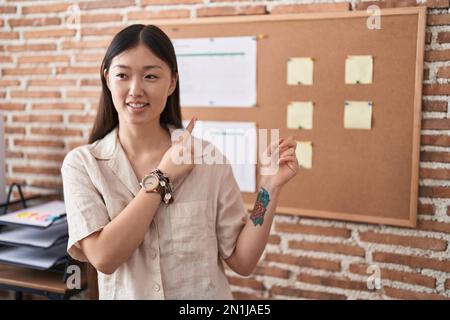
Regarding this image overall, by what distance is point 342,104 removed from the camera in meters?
1.95

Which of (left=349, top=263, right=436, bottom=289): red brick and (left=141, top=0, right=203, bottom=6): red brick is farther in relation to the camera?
(left=141, top=0, right=203, bottom=6): red brick

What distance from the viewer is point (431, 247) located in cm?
185

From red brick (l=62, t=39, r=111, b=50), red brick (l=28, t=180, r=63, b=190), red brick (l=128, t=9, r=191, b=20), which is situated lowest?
red brick (l=28, t=180, r=63, b=190)

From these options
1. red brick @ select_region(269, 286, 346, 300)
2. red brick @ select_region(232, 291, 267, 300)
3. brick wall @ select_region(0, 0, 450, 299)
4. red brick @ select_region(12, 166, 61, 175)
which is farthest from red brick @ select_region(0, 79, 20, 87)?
red brick @ select_region(269, 286, 346, 300)

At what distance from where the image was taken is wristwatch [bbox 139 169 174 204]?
1.25m

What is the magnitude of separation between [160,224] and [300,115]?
93 centimetres

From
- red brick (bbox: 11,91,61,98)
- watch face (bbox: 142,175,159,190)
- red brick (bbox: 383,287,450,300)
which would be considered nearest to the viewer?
watch face (bbox: 142,175,159,190)

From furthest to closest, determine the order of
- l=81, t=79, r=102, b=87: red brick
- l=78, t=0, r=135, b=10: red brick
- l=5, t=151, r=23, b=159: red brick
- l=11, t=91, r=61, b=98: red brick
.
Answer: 1. l=5, t=151, r=23, b=159: red brick
2. l=11, t=91, r=61, b=98: red brick
3. l=81, t=79, r=102, b=87: red brick
4. l=78, t=0, r=135, b=10: red brick

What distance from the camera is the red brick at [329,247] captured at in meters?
1.98

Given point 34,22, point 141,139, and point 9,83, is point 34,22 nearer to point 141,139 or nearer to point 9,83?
→ point 9,83

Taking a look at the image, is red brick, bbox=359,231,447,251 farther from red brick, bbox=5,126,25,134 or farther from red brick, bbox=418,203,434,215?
red brick, bbox=5,126,25,134

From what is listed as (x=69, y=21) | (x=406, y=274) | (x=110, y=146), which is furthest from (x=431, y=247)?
(x=69, y=21)

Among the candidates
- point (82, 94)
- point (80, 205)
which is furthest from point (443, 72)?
point (82, 94)

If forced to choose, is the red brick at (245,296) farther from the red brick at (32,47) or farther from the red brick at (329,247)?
the red brick at (32,47)
